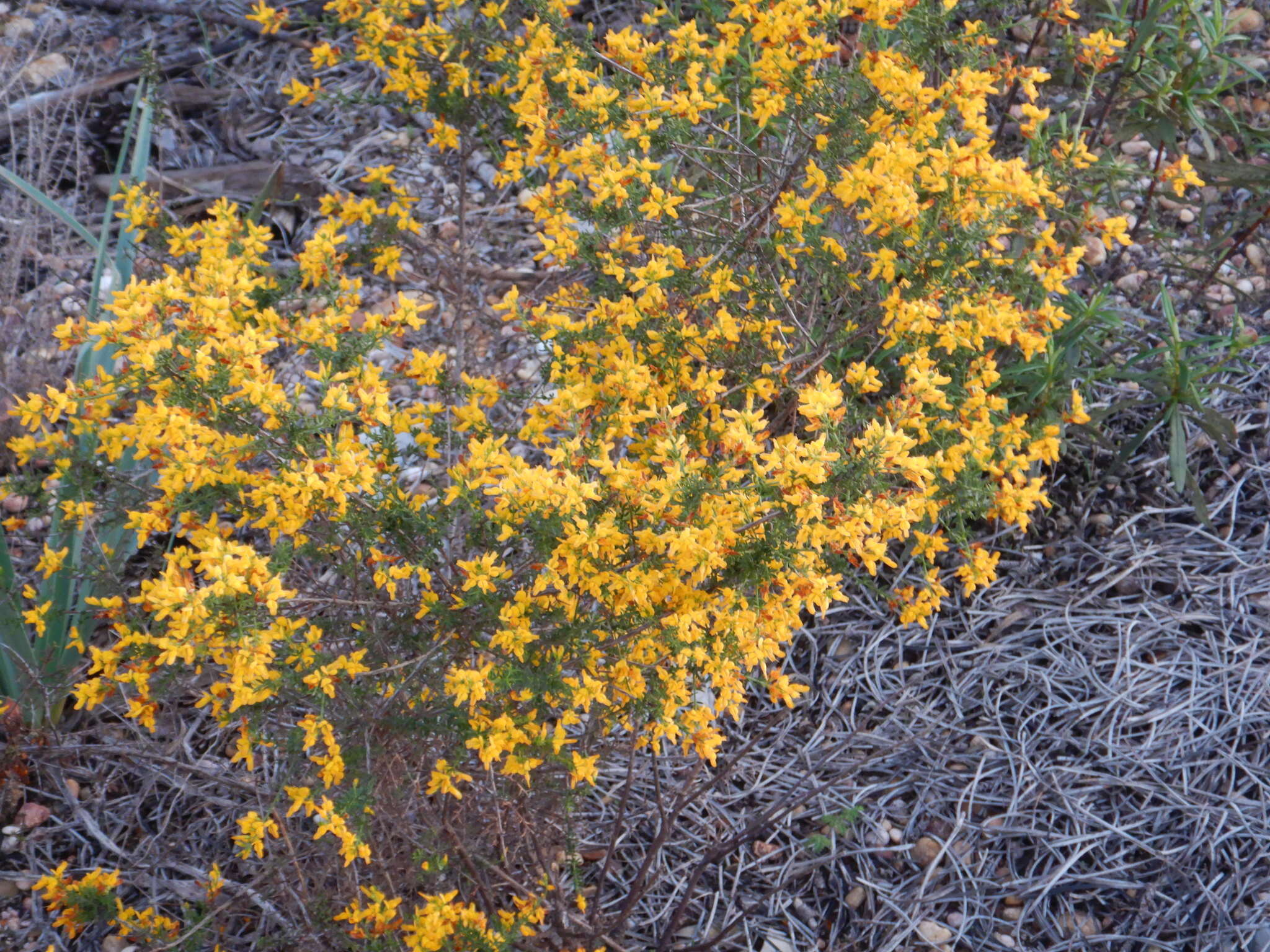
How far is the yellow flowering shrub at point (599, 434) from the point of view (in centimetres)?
181

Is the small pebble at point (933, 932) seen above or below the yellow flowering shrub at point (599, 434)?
below

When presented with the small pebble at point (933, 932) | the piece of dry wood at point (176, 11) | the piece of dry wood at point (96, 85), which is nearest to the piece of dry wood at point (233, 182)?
the piece of dry wood at point (96, 85)

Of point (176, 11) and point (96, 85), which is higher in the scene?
point (176, 11)

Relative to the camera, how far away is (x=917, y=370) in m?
2.01

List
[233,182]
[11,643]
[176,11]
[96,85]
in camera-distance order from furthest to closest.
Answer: [176,11]
[96,85]
[233,182]
[11,643]

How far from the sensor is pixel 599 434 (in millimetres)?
2143

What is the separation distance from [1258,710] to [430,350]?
2.65m

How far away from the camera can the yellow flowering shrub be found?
1.81 m

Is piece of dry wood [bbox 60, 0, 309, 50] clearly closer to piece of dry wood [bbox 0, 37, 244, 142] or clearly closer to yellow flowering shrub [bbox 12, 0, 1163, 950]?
piece of dry wood [bbox 0, 37, 244, 142]

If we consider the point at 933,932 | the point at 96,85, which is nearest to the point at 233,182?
the point at 96,85

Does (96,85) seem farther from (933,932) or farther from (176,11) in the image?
(933,932)

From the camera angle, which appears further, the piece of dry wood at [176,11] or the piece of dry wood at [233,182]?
the piece of dry wood at [176,11]

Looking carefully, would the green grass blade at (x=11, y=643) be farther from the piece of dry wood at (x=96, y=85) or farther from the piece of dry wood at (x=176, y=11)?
the piece of dry wood at (x=176, y=11)

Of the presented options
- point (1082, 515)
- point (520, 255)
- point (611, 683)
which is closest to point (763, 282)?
point (611, 683)
